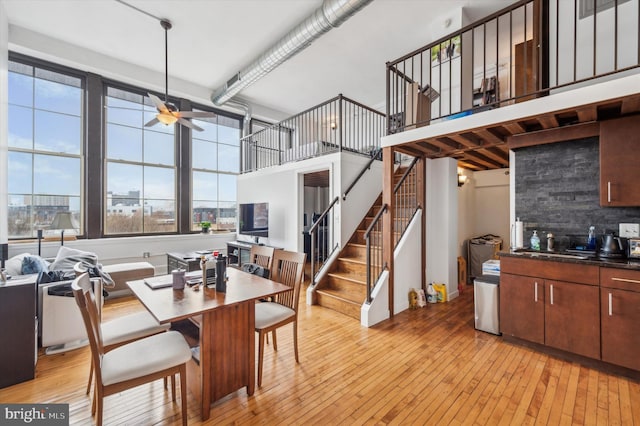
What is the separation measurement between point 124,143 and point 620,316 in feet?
25.5

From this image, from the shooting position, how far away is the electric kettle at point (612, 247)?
8.29ft

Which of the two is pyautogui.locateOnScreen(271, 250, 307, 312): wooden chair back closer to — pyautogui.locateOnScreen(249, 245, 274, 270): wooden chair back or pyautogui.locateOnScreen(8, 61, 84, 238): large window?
pyautogui.locateOnScreen(249, 245, 274, 270): wooden chair back

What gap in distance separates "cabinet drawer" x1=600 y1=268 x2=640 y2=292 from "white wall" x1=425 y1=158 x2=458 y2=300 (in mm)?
1973

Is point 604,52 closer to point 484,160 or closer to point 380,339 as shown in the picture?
point 484,160

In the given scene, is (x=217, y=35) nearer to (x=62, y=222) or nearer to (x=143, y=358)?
(x=62, y=222)

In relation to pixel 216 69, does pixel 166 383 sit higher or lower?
lower

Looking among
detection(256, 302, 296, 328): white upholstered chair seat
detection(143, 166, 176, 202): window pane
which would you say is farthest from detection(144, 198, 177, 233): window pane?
detection(256, 302, 296, 328): white upholstered chair seat

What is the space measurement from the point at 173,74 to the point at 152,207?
9.53ft

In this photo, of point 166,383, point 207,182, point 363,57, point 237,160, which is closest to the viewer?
point 166,383

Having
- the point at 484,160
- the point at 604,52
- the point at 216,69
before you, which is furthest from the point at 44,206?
the point at 604,52

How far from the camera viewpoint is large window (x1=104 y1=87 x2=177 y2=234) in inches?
218

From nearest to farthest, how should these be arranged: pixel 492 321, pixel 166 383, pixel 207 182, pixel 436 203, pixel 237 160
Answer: pixel 166 383
pixel 492 321
pixel 436 203
pixel 207 182
pixel 237 160

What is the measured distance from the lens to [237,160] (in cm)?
747

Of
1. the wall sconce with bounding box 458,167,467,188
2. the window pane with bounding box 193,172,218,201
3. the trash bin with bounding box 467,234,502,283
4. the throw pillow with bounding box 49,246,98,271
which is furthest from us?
the window pane with bounding box 193,172,218,201
